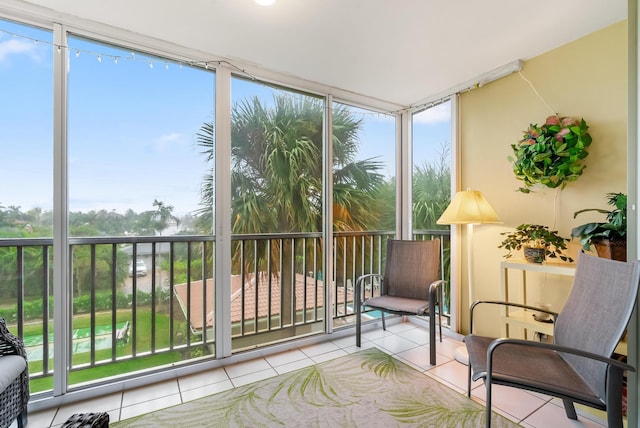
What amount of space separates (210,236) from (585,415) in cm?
278

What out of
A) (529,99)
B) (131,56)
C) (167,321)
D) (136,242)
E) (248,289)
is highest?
(131,56)

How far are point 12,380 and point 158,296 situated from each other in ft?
Result: 3.12

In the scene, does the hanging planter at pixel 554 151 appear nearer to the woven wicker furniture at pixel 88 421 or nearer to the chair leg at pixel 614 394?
the chair leg at pixel 614 394

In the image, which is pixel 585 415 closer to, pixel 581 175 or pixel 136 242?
pixel 581 175

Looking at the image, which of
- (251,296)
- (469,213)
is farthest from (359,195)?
(251,296)

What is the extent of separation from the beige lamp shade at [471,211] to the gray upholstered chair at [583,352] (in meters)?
0.71

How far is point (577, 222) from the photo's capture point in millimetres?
2131

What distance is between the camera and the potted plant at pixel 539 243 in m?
2.04

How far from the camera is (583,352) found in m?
1.26

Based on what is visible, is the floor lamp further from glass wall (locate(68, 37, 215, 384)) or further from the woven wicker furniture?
the woven wicker furniture

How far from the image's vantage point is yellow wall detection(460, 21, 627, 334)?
198 centimetres

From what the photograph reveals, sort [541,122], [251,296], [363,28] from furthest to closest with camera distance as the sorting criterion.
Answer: [251,296], [541,122], [363,28]

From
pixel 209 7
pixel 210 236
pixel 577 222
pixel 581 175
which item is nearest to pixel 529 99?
pixel 581 175

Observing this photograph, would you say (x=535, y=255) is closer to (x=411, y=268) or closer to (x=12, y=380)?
(x=411, y=268)
